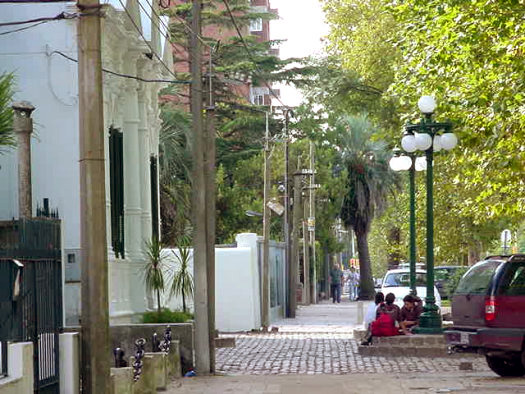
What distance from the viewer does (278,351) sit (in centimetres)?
2595

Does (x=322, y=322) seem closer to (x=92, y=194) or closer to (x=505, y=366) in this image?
(x=505, y=366)

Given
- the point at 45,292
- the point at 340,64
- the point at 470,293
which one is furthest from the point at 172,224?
the point at 45,292

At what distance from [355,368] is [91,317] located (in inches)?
348

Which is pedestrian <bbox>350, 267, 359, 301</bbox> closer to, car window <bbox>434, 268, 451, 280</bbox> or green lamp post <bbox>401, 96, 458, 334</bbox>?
car window <bbox>434, 268, 451, 280</bbox>

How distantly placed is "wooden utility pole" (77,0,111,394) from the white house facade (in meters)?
6.50

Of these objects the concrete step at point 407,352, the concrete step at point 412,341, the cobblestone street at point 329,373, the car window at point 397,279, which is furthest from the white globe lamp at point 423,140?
the car window at point 397,279

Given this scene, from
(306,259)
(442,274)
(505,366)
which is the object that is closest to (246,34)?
(306,259)

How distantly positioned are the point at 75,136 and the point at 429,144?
23.0 ft

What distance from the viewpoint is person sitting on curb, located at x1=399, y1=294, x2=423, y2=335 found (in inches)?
973

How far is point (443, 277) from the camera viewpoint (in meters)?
50.6

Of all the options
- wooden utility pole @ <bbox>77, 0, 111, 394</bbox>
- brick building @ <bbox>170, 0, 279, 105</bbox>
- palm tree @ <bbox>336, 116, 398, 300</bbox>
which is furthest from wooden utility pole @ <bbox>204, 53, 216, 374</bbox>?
palm tree @ <bbox>336, 116, 398, 300</bbox>

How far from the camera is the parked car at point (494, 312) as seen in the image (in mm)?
17875

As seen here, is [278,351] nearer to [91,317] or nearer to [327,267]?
[91,317]

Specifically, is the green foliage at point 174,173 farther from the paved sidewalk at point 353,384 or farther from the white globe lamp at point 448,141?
the paved sidewalk at point 353,384
